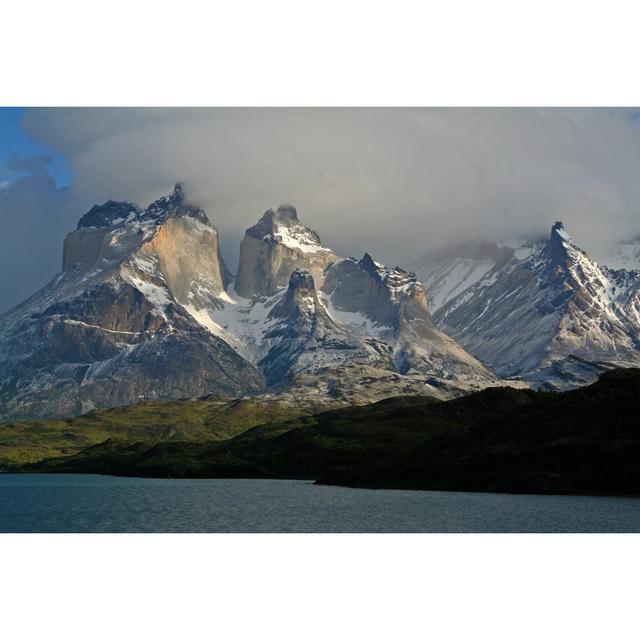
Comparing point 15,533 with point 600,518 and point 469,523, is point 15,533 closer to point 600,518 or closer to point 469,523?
point 469,523

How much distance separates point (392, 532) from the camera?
18575 centimetres

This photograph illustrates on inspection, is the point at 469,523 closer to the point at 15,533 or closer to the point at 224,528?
the point at 224,528

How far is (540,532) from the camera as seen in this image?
596ft

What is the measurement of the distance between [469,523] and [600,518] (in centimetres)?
2560

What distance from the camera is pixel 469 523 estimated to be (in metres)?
198
